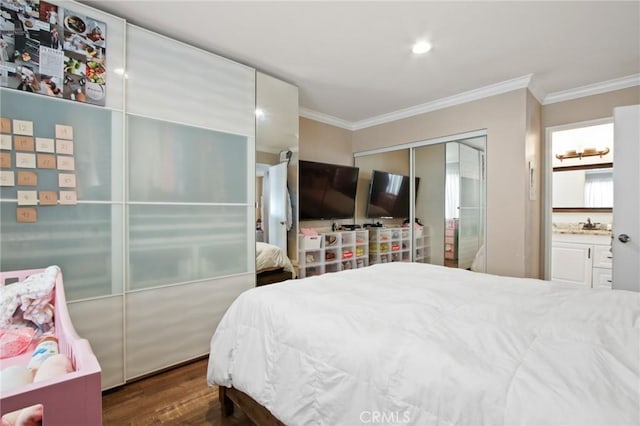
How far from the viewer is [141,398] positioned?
203 cm

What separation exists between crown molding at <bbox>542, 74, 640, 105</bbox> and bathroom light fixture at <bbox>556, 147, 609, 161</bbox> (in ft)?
4.72

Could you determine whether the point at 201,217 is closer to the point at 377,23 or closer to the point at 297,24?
the point at 297,24

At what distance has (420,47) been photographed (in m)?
2.51

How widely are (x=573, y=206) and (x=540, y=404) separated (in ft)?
15.9

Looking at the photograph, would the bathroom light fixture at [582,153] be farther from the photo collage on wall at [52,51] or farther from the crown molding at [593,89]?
the photo collage on wall at [52,51]

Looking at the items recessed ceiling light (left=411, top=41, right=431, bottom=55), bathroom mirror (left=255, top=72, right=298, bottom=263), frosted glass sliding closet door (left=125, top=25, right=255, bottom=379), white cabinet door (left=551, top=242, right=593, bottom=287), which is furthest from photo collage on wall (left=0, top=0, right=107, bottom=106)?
white cabinet door (left=551, top=242, right=593, bottom=287)

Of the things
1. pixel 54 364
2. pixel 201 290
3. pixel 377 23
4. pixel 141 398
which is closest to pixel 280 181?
pixel 201 290

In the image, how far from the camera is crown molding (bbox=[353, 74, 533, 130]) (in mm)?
3098

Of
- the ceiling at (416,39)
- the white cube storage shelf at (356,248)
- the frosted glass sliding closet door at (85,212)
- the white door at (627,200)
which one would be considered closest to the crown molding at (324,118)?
the ceiling at (416,39)

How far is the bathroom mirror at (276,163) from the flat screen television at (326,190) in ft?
1.95

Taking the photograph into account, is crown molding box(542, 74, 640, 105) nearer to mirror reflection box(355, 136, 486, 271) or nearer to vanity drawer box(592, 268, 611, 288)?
mirror reflection box(355, 136, 486, 271)

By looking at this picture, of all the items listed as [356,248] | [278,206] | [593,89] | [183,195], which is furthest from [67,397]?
[593,89]
